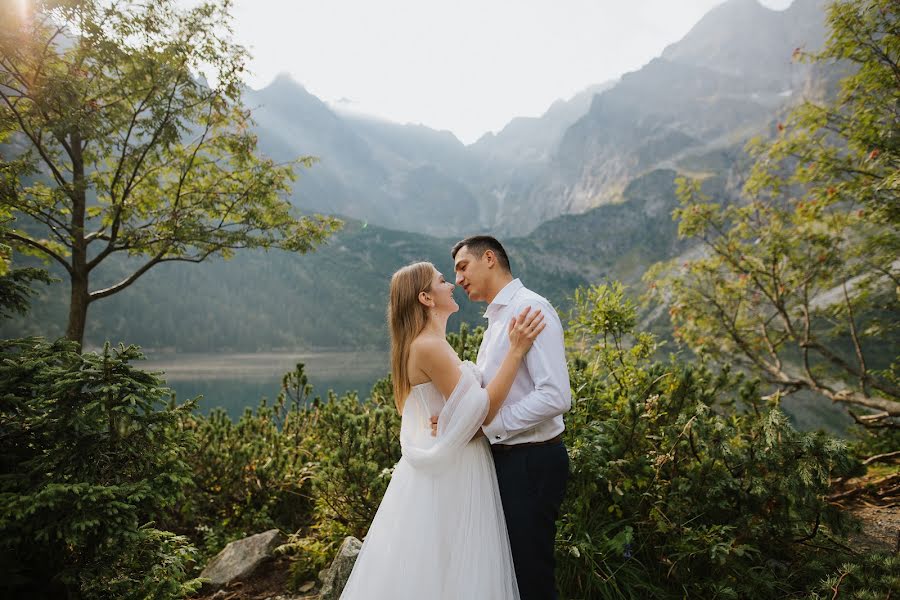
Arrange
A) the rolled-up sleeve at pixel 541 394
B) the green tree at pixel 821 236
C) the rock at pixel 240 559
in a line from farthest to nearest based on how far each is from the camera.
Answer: the green tree at pixel 821 236, the rock at pixel 240 559, the rolled-up sleeve at pixel 541 394

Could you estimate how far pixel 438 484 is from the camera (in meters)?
2.95

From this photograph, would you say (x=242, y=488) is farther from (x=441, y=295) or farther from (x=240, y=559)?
(x=441, y=295)

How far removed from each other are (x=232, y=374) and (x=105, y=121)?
121 metres

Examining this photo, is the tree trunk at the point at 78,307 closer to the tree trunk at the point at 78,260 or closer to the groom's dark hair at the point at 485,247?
the tree trunk at the point at 78,260

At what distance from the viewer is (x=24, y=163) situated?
641 centimetres

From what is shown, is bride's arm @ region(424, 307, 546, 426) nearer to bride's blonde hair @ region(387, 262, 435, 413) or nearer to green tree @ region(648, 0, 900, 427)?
bride's blonde hair @ region(387, 262, 435, 413)

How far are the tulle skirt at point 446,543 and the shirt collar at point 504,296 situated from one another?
86 cm

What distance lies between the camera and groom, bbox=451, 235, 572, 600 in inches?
104

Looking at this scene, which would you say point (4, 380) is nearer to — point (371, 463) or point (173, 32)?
point (371, 463)

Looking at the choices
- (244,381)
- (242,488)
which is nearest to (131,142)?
(242,488)

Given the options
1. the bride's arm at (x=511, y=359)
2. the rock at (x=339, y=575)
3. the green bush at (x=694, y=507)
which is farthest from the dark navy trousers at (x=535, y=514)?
the rock at (x=339, y=575)

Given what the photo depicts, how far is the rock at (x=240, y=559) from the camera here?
5094 mm

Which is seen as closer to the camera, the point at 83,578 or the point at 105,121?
the point at 83,578

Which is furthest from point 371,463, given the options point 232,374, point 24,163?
point 232,374
